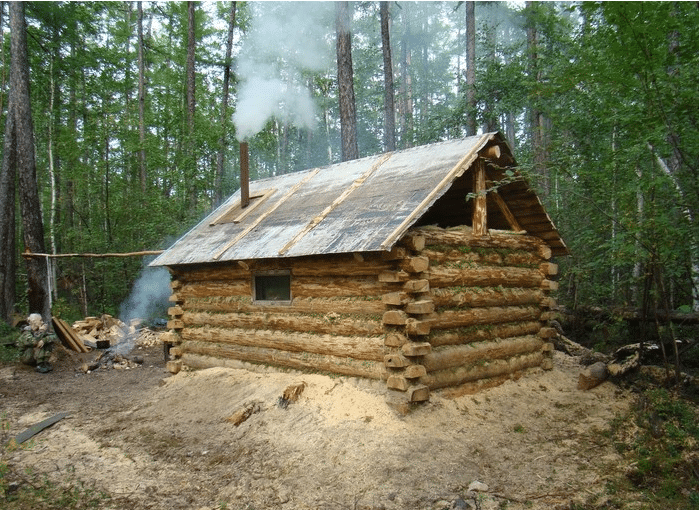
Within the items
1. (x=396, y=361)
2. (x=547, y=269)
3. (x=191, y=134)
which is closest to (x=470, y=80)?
(x=191, y=134)

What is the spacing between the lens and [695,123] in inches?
253

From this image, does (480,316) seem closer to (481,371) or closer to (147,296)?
(481,371)

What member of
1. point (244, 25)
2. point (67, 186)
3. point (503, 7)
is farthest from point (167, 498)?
point (503, 7)

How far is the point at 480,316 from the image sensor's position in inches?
328

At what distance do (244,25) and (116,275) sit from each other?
2057 centimetres

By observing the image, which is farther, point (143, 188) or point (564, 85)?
point (143, 188)

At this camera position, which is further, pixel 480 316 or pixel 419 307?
pixel 480 316

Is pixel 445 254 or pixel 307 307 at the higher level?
pixel 445 254

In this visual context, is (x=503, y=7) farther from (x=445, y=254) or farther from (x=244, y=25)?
(x=445, y=254)

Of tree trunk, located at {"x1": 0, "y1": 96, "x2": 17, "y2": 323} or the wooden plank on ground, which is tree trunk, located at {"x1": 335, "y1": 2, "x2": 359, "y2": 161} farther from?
the wooden plank on ground

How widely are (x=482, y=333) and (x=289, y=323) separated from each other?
10.7 feet

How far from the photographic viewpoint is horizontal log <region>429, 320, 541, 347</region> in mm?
7660

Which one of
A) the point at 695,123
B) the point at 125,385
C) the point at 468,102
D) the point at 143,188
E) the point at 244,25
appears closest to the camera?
the point at 695,123

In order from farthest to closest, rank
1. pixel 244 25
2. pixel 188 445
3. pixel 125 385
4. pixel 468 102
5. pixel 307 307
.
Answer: pixel 244 25 < pixel 468 102 < pixel 125 385 < pixel 307 307 < pixel 188 445
